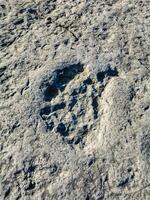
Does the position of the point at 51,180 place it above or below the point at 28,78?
below

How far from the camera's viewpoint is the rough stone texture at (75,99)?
96 cm

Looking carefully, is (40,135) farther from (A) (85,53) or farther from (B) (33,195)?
(A) (85,53)

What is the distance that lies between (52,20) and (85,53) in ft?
0.55

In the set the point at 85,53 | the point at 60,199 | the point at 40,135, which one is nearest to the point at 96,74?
the point at 85,53

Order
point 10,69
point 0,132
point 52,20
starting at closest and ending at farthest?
point 0,132, point 10,69, point 52,20

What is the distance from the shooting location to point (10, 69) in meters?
1.15

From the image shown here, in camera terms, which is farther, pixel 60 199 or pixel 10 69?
pixel 10 69

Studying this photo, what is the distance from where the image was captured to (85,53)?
117 centimetres

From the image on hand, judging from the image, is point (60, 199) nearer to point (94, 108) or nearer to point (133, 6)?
point (94, 108)

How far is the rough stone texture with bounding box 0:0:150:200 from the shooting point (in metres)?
0.96

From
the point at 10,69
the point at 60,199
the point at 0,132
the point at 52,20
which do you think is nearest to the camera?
the point at 60,199

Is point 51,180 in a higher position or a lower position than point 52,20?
lower

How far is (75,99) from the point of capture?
1.09m

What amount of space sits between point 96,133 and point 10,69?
0.97ft
